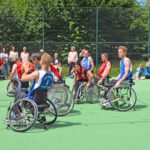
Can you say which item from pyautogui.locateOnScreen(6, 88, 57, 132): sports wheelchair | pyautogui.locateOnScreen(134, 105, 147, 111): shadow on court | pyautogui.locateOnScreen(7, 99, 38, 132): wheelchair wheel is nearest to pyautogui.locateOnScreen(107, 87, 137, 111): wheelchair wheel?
pyautogui.locateOnScreen(134, 105, 147, 111): shadow on court

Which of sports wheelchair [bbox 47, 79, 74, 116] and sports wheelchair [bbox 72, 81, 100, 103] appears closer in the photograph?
sports wheelchair [bbox 47, 79, 74, 116]

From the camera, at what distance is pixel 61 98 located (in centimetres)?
1140

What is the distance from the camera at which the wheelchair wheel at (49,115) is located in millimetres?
9391

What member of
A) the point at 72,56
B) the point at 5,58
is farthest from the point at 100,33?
the point at 5,58

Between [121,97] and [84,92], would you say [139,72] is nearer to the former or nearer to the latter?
[84,92]

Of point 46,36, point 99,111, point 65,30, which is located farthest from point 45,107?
point 65,30

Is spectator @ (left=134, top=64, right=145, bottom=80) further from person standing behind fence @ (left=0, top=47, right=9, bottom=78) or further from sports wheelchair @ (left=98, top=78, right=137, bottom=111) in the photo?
sports wheelchair @ (left=98, top=78, right=137, bottom=111)

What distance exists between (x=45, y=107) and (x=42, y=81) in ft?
1.50

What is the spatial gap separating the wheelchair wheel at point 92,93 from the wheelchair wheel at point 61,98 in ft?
6.66

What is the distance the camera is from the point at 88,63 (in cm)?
1569

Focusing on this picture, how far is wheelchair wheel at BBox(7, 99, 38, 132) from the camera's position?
9.00m

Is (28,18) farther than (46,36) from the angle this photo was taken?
Yes

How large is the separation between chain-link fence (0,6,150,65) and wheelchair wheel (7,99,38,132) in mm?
15698

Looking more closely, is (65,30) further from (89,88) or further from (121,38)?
(89,88)
